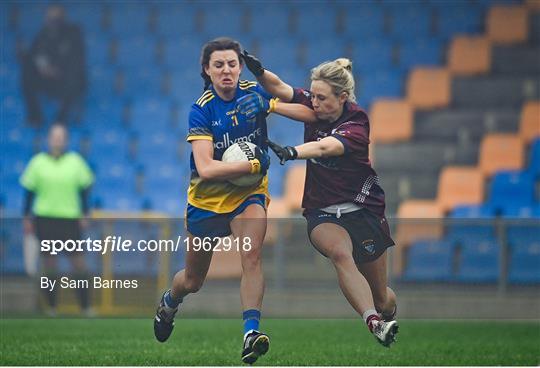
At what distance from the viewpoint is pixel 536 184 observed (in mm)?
16688

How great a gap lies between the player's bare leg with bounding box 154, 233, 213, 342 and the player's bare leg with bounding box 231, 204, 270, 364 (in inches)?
15.0

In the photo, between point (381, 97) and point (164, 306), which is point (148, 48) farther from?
point (164, 306)

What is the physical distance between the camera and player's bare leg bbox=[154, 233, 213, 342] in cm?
906

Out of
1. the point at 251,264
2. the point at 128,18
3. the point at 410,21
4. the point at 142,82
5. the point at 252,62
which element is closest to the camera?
the point at 251,264

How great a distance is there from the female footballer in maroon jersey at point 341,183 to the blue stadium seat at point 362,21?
11371 mm

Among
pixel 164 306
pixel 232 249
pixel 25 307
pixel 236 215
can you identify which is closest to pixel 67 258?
pixel 25 307

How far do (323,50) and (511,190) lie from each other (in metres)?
4.50

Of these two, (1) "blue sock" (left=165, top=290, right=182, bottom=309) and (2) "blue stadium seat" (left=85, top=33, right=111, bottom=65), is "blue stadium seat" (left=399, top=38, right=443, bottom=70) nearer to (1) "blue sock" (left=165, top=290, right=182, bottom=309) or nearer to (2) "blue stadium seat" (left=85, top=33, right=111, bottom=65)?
(2) "blue stadium seat" (left=85, top=33, right=111, bottom=65)

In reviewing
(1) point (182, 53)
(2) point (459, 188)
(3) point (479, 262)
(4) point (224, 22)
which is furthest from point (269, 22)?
(3) point (479, 262)

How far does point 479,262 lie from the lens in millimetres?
14125

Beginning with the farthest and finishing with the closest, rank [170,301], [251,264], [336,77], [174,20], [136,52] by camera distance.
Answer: [174,20]
[136,52]
[170,301]
[336,77]
[251,264]

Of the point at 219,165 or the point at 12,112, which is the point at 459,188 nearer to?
the point at 12,112

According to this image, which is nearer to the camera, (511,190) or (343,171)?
(343,171)

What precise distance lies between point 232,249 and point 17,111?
7282mm
